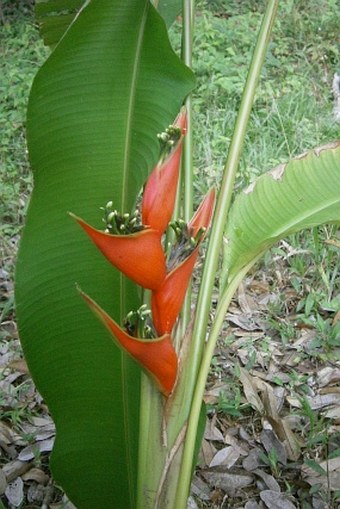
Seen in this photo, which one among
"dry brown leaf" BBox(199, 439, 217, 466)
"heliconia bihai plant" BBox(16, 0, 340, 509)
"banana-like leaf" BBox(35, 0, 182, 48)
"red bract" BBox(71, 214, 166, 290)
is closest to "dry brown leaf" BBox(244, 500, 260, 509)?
"dry brown leaf" BBox(199, 439, 217, 466)

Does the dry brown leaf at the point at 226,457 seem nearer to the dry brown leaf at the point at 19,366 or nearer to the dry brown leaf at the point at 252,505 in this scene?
the dry brown leaf at the point at 252,505

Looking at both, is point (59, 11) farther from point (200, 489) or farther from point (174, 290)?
point (200, 489)

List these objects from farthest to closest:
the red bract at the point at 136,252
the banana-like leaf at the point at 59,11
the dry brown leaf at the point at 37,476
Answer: the dry brown leaf at the point at 37,476, the banana-like leaf at the point at 59,11, the red bract at the point at 136,252

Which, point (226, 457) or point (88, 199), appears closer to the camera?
point (88, 199)

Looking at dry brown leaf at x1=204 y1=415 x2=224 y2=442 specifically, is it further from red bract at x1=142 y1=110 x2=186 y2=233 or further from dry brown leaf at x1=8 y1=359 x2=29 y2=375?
red bract at x1=142 y1=110 x2=186 y2=233

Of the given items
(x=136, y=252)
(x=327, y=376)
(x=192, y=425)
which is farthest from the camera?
(x=327, y=376)

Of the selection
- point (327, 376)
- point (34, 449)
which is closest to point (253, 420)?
point (327, 376)

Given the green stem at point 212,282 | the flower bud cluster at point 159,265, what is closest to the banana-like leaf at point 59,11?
the green stem at point 212,282

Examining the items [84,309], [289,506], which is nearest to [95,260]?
[84,309]
